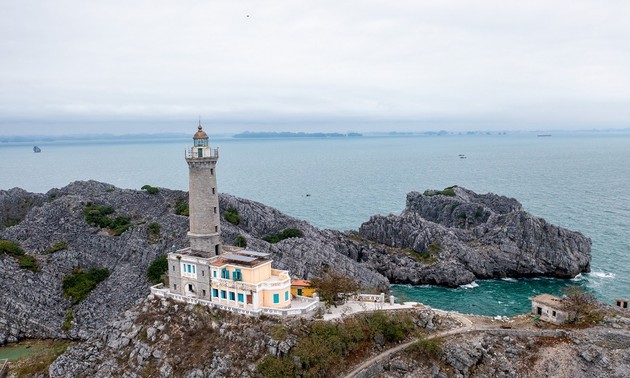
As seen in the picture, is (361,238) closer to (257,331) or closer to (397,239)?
(397,239)

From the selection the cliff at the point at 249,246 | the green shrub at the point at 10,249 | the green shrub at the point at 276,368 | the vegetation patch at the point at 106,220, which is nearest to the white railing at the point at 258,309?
the green shrub at the point at 276,368

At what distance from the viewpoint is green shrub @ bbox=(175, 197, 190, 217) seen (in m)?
79.2

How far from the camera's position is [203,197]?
4447 cm

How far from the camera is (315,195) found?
149875mm

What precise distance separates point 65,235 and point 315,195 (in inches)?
3326

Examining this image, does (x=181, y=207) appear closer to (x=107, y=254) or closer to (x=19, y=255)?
(x=107, y=254)

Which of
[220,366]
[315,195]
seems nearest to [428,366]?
[220,366]

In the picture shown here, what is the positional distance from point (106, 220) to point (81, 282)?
15.0 m

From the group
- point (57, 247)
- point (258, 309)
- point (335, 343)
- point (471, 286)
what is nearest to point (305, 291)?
point (258, 309)

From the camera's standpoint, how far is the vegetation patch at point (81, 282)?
62000 millimetres

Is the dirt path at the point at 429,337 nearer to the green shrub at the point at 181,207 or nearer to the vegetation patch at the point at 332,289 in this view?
the vegetation patch at the point at 332,289

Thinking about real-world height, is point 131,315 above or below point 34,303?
above

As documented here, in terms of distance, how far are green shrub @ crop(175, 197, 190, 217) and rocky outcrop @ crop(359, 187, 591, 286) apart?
29.8 metres

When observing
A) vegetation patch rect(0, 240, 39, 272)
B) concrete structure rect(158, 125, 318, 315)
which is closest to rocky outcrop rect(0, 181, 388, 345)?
vegetation patch rect(0, 240, 39, 272)
